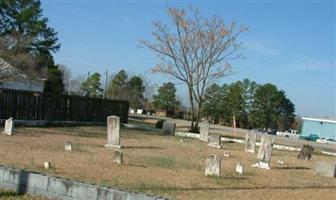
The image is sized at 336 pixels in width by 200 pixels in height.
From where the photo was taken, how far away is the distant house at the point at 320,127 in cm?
8400

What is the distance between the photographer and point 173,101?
10062cm

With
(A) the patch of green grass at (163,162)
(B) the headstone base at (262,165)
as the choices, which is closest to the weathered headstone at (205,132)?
(B) the headstone base at (262,165)

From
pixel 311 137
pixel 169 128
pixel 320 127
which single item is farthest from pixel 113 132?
pixel 320 127

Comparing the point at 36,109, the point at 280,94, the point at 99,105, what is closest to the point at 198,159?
the point at 36,109

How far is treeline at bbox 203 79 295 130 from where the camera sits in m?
91.4

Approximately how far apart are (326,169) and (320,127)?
69.7 metres

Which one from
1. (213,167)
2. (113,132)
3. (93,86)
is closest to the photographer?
(213,167)

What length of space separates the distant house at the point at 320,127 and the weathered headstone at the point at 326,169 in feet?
222

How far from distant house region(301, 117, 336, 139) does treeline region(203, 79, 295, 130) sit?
8414mm

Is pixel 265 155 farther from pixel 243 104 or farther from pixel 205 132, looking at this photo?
pixel 243 104

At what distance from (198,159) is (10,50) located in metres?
16.1

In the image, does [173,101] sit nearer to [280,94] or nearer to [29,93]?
[280,94]

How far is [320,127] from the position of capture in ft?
281

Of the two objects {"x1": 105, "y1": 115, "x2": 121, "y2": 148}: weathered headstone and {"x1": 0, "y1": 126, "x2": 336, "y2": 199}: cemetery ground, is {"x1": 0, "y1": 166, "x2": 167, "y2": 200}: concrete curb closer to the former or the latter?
{"x1": 0, "y1": 126, "x2": 336, "y2": 199}: cemetery ground
